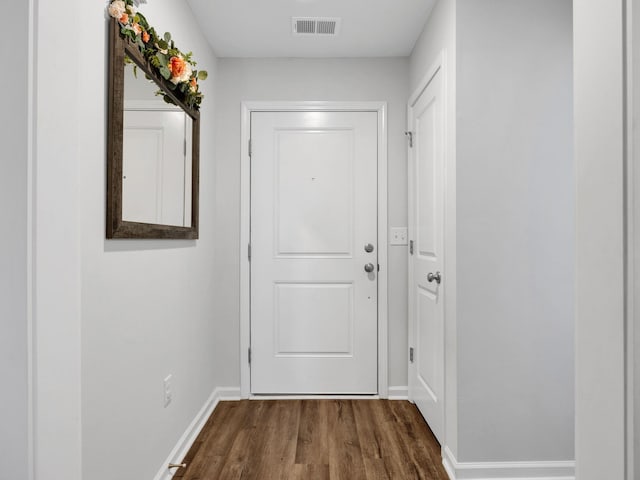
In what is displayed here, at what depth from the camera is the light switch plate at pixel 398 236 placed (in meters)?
3.02

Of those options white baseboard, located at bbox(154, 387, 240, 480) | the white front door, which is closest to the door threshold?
the white front door

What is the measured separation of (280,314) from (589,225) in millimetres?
2317

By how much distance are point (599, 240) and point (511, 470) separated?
1.51 metres

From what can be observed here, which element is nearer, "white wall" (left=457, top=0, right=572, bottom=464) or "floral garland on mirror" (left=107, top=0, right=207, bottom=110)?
"floral garland on mirror" (left=107, top=0, right=207, bottom=110)

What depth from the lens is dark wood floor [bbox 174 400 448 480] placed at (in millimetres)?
2072

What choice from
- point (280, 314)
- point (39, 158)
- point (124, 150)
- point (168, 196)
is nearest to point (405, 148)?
point (280, 314)

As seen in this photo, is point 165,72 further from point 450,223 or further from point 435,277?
point 435,277

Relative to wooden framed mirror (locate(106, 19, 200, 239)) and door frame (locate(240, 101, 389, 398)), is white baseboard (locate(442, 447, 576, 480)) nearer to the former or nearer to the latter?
door frame (locate(240, 101, 389, 398))

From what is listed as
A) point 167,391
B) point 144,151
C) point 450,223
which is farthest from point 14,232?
point 450,223

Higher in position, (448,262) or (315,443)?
(448,262)

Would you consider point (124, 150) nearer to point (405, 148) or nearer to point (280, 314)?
point (280, 314)

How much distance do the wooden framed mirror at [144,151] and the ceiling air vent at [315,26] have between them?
0.85 metres

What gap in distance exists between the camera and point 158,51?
183cm

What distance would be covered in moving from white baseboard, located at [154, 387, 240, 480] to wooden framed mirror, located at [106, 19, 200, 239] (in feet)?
3.30
